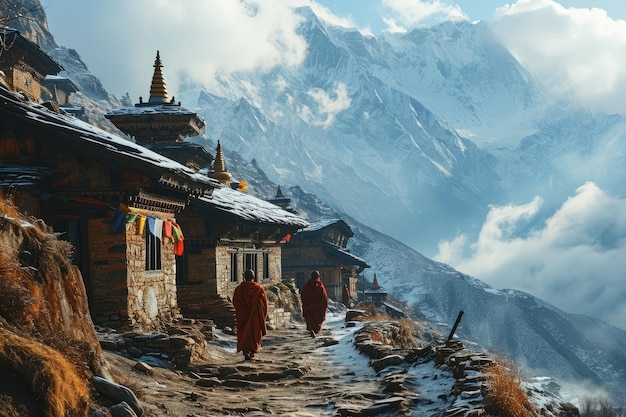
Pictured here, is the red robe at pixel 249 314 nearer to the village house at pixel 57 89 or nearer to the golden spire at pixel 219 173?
the golden spire at pixel 219 173

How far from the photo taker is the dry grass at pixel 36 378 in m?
6.06

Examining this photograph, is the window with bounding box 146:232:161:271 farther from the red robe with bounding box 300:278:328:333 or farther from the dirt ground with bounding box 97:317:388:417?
the red robe with bounding box 300:278:328:333

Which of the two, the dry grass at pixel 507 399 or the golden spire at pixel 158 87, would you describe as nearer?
the dry grass at pixel 507 399

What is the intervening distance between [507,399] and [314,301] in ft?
41.4

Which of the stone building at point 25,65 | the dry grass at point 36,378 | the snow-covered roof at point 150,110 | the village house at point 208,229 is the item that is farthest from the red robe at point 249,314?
the snow-covered roof at point 150,110

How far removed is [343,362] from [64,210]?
686 cm

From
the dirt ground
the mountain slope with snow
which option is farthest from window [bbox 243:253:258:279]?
the mountain slope with snow

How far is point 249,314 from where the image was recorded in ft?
49.6

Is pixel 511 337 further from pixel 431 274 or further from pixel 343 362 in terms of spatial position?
pixel 343 362

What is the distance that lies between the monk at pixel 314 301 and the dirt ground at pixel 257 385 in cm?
333

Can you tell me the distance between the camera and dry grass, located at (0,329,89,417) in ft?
19.9

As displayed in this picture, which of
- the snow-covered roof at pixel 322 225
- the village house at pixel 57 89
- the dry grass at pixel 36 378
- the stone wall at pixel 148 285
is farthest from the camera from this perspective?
the village house at pixel 57 89

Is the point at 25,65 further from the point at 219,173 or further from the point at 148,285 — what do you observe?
the point at 148,285

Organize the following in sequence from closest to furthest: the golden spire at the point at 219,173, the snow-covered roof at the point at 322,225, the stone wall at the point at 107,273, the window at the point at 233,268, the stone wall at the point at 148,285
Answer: the stone wall at the point at 107,273 < the stone wall at the point at 148,285 < the window at the point at 233,268 < the golden spire at the point at 219,173 < the snow-covered roof at the point at 322,225
